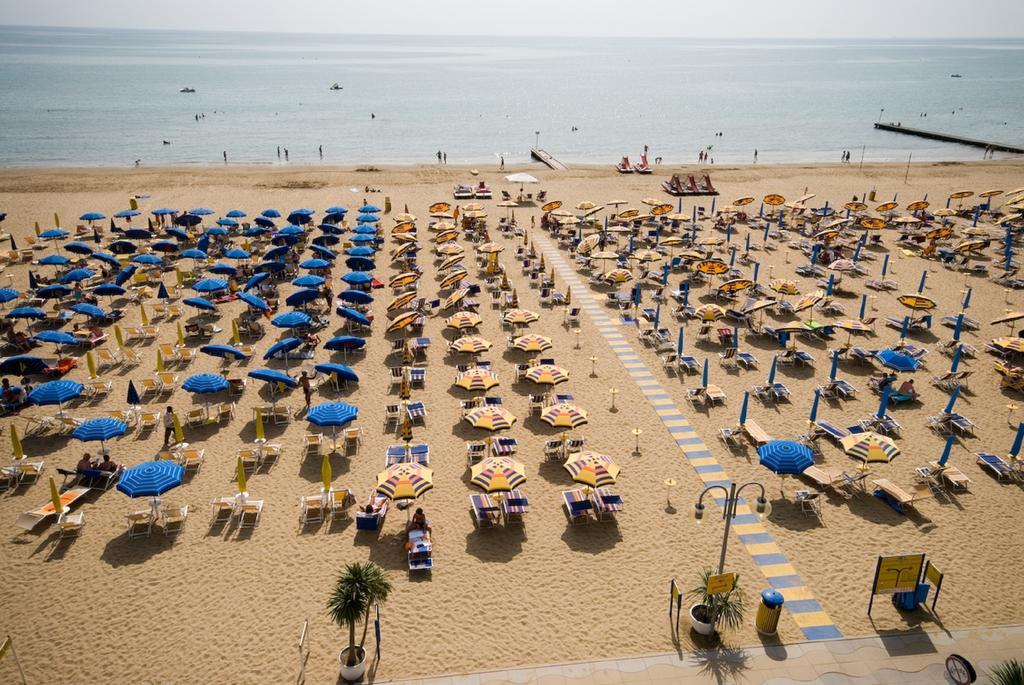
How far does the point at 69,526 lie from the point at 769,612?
16750 mm

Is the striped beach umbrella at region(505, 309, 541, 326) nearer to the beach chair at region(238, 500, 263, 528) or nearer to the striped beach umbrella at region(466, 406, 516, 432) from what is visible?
the striped beach umbrella at region(466, 406, 516, 432)

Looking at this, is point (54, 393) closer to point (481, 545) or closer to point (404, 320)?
point (404, 320)

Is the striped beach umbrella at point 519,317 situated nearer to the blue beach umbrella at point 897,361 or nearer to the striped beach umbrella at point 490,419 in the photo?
the striped beach umbrella at point 490,419

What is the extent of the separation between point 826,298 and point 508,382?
15.6 meters

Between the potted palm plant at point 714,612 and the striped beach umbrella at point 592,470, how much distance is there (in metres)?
3.63

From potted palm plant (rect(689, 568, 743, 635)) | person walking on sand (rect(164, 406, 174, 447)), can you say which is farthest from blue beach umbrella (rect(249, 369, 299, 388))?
potted palm plant (rect(689, 568, 743, 635))

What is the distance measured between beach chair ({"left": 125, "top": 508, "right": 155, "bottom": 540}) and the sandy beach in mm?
236

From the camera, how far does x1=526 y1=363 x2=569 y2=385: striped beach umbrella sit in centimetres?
2161

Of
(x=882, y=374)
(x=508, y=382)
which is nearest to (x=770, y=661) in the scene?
(x=508, y=382)

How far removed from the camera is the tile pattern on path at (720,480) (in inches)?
551

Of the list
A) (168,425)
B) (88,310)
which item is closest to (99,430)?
(168,425)

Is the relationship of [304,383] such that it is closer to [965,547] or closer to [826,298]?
[965,547]

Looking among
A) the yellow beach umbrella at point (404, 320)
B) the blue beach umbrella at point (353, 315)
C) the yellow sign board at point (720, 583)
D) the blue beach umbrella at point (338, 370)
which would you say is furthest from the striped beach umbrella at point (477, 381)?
the yellow sign board at point (720, 583)

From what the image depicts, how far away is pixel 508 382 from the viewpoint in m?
24.2
